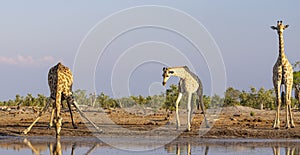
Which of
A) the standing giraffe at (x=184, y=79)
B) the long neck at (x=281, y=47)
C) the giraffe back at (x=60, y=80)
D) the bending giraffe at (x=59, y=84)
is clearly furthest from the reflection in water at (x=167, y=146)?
the long neck at (x=281, y=47)

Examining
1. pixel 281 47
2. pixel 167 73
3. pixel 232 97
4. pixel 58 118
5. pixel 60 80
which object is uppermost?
pixel 281 47

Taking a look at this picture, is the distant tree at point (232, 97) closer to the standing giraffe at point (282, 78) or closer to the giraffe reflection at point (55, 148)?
the standing giraffe at point (282, 78)

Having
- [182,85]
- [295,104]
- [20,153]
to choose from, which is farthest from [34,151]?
[295,104]

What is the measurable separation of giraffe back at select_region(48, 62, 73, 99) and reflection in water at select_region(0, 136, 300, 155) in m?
2.42

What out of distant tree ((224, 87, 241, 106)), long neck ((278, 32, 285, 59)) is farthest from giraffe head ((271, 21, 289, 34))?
distant tree ((224, 87, 241, 106))

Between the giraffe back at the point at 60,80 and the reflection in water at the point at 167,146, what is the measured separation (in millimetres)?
2424

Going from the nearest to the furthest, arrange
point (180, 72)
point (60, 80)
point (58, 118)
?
1. point (58, 118)
2. point (60, 80)
3. point (180, 72)

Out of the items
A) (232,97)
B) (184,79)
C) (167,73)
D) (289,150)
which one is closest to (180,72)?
(184,79)

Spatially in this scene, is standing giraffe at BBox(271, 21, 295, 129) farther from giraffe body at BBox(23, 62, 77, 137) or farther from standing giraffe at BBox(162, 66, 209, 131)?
giraffe body at BBox(23, 62, 77, 137)

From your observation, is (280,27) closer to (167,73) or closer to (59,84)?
(167,73)

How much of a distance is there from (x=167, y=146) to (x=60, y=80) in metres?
6.46

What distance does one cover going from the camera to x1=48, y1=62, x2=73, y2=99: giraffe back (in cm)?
2488

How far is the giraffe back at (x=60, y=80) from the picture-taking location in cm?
2488

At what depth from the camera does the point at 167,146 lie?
2041cm
